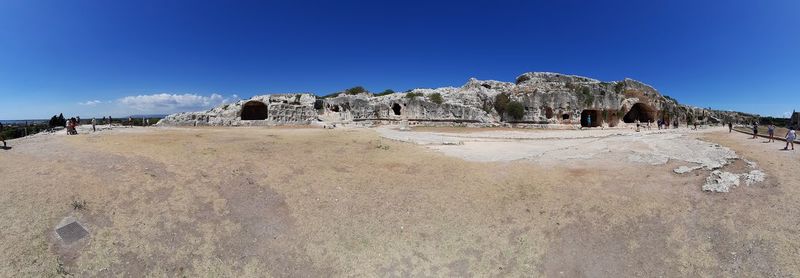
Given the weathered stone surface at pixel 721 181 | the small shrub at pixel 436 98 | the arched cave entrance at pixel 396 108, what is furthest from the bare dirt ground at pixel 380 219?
the arched cave entrance at pixel 396 108

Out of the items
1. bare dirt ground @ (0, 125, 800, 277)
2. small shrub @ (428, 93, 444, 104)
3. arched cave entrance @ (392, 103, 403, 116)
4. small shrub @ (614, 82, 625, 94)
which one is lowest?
bare dirt ground @ (0, 125, 800, 277)

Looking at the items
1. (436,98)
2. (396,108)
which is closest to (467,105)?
(436,98)

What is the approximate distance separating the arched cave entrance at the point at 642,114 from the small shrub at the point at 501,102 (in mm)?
18388

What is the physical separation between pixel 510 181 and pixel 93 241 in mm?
11044

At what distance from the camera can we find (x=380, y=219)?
976 centimetres

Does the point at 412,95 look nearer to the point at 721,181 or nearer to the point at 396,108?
the point at 396,108

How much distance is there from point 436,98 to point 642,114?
1165 inches

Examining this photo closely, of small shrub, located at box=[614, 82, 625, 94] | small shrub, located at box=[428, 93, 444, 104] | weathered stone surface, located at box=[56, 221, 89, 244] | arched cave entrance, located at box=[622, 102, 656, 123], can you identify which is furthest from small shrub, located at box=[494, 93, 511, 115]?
weathered stone surface, located at box=[56, 221, 89, 244]

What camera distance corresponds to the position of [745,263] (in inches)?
312

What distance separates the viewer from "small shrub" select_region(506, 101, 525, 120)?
38844 mm

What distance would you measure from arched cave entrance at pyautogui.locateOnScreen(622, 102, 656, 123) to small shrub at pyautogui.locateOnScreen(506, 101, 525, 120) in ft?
57.7

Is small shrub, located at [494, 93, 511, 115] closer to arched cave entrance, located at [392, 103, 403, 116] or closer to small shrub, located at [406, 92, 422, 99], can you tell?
small shrub, located at [406, 92, 422, 99]

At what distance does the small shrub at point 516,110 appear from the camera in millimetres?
38844

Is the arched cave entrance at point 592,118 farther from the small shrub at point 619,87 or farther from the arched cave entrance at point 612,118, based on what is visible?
the small shrub at point 619,87
